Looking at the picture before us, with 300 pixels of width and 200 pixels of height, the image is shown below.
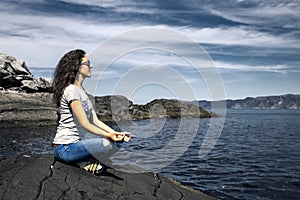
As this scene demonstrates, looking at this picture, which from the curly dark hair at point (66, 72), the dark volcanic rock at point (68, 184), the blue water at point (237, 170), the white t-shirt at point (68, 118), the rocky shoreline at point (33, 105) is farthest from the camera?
the rocky shoreline at point (33, 105)

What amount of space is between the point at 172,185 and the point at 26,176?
3111 mm

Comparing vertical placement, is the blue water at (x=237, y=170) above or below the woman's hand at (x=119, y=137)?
below

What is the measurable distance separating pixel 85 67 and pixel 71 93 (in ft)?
2.29

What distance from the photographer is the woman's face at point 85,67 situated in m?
6.22

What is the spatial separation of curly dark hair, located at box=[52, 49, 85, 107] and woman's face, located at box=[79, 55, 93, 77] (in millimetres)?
62

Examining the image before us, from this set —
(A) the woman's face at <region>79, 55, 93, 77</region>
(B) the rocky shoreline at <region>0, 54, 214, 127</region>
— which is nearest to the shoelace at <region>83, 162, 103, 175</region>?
(A) the woman's face at <region>79, 55, 93, 77</region>

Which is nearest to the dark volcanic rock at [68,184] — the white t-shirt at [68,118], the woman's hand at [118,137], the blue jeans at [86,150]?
the blue jeans at [86,150]

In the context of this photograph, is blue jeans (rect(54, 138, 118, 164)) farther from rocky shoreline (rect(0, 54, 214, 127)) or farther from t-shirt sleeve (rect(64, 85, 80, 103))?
rocky shoreline (rect(0, 54, 214, 127))

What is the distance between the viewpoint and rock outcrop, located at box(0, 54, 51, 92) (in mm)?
42156

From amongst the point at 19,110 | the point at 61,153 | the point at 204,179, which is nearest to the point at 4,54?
the point at 19,110

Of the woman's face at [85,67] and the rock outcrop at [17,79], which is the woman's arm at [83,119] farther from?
the rock outcrop at [17,79]

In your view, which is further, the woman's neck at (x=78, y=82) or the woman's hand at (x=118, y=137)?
the woman's neck at (x=78, y=82)

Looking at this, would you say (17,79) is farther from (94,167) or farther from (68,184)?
(68,184)

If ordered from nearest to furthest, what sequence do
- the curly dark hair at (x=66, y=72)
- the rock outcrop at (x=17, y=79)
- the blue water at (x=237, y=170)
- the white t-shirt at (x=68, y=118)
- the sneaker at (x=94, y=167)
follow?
the white t-shirt at (x=68, y=118) < the curly dark hair at (x=66, y=72) < the sneaker at (x=94, y=167) < the blue water at (x=237, y=170) < the rock outcrop at (x=17, y=79)
